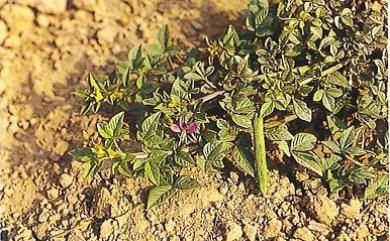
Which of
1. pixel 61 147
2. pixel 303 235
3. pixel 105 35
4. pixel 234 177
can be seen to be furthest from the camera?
pixel 105 35

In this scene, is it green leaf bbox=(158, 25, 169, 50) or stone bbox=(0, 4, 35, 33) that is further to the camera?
stone bbox=(0, 4, 35, 33)

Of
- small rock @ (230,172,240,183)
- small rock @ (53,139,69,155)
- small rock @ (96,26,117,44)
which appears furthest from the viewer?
small rock @ (96,26,117,44)

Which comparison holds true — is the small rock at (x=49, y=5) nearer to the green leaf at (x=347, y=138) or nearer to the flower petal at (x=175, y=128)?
the flower petal at (x=175, y=128)

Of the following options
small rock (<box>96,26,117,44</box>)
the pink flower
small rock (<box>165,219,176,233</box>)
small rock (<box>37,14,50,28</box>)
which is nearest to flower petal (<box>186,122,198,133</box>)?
the pink flower

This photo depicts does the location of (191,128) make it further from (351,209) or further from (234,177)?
(351,209)

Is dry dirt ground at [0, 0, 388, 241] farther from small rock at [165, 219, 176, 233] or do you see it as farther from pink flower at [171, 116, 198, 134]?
pink flower at [171, 116, 198, 134]

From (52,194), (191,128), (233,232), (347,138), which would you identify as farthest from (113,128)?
(347,138)

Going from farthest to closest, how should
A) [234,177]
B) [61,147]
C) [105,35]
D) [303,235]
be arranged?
[105,35], [61,147], [234,177], [303,235]
